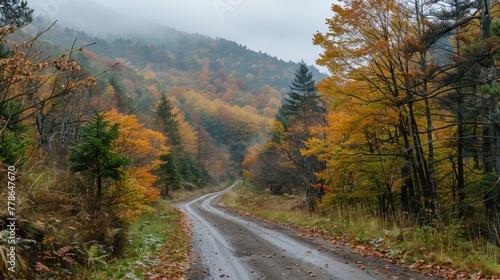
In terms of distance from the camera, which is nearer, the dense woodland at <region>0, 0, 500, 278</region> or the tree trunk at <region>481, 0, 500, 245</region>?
the dense woodland at <region>0, 0, 500, 278</region>

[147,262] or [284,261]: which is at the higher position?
[147,262]

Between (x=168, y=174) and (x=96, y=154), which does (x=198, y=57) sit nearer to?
(x=168, y=174)

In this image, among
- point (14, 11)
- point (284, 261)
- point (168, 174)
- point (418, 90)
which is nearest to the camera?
point (284, 261)

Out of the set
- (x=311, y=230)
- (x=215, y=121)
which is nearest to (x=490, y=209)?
(x=311, y=230)

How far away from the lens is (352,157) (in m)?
14.6

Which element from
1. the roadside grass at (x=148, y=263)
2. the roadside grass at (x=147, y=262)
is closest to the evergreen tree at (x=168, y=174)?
the roadside grass at (x=147, y=262)

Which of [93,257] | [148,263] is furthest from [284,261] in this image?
[93,257]

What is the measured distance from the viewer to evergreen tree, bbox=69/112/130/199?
8.55 meters

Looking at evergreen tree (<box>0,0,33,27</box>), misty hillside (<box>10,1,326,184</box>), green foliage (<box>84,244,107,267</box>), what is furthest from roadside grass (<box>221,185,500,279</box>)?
misty hillside (<box>10,1,326,184</box>)

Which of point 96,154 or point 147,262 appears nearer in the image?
point 147,262

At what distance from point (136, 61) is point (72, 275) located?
6060 inches

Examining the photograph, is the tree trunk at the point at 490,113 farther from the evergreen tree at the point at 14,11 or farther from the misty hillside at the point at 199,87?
the misty hillside at the point at 199,87

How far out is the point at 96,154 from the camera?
343 inches

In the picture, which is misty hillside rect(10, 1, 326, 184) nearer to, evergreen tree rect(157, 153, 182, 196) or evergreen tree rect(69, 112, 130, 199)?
evergreen tree rect(157, 153, 182, 196)
